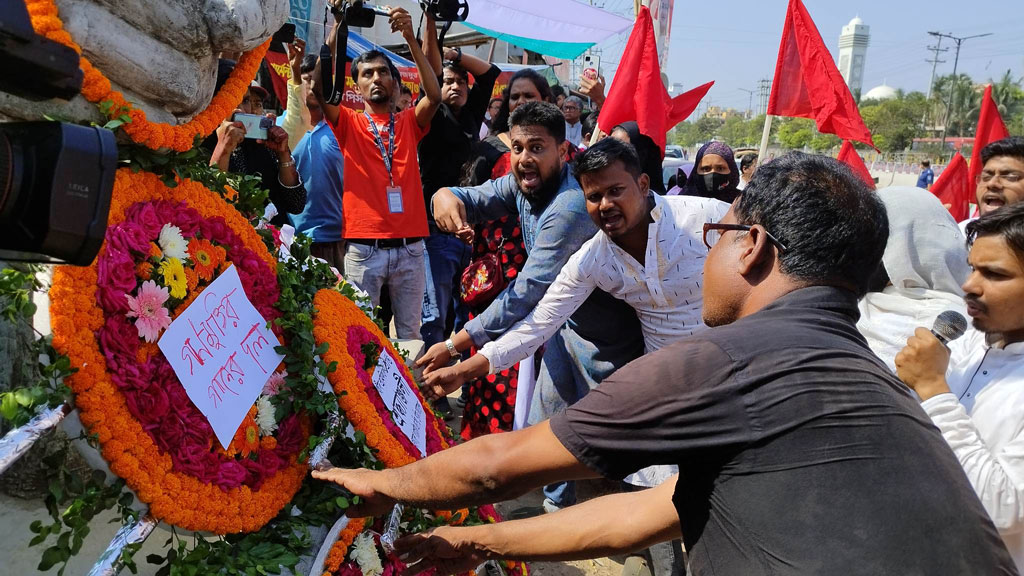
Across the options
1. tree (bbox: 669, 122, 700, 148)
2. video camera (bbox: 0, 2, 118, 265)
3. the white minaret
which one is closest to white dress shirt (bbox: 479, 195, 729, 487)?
video camera (bbox: 0, 2, 118, 265)

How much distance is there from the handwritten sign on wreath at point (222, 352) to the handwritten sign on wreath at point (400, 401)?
0.45 meters

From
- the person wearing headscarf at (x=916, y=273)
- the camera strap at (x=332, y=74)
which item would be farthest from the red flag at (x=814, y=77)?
the camera strap at (x=332, y=74)

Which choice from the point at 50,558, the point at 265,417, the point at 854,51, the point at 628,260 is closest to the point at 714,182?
the point at 628,260

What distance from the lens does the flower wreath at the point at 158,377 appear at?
4.16ft

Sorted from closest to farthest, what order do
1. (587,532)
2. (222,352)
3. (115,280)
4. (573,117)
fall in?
(115,280)
(222,352)
(587,532)
(573,117)

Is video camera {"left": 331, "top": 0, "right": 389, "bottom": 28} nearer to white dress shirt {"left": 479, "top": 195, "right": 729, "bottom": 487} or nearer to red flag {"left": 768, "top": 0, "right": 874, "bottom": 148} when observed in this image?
white dress shirt {"left": 479, "top": 195, "right": 729, "bottom": 487}

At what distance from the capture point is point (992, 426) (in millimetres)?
1830

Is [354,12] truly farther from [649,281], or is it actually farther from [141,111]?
[141,111]

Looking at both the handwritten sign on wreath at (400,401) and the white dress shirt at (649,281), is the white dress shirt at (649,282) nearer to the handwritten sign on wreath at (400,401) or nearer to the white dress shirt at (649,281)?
the white dress shirt at (649,281)

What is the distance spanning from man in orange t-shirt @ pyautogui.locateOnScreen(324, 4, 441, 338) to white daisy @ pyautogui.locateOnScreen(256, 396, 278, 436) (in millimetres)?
2457

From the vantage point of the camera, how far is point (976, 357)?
2.03 m

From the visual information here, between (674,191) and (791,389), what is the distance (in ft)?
15.1

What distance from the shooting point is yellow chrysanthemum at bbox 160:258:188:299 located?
149 cm

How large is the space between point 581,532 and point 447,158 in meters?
3.35
